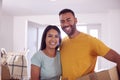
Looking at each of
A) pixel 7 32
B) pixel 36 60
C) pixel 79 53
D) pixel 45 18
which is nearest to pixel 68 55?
pixel 79 53

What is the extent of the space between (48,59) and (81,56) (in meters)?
0.24

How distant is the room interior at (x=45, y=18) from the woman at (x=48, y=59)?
3037 millimetres

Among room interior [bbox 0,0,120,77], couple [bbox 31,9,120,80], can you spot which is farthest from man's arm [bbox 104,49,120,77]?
room interior [bbox 0,0,120,77]

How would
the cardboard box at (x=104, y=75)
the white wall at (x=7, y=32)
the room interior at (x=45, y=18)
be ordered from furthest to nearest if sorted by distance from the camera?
the white wall at (x=7, y=32), the room interior at (x=45, y=18), the cardboard box at (x=104, y=75)

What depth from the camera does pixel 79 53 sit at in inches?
59.6

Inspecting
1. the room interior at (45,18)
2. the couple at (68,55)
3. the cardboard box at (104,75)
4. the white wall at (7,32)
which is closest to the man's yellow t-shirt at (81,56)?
the couple at (68,55)

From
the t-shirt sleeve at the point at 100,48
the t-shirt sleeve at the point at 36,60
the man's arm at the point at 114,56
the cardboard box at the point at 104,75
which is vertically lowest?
the cardboard box at the point at 104,75

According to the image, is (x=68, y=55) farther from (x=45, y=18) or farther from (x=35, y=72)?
(x=45, y=18)

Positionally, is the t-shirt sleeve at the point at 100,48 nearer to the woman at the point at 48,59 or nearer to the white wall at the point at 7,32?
the woman at the point at 48,59

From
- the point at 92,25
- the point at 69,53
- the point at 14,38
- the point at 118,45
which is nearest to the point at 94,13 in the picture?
the point at 92,25

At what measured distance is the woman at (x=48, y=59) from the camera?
150 centimetres

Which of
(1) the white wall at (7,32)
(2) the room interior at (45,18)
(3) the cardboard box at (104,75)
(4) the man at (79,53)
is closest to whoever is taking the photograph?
(3) the cardboard box at (104,75)

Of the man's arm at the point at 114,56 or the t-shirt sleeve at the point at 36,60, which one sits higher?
the man's arm at the point at 114,56

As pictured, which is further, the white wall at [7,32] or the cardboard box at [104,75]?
the white wall at [7,32]
